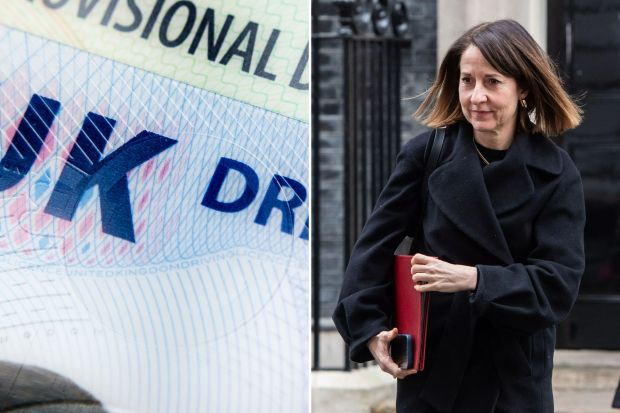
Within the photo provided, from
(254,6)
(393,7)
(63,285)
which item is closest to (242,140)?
(254,6)

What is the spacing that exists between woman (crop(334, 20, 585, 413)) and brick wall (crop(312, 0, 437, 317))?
490 centimetres

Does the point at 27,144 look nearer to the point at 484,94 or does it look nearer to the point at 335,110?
the point at 484,94

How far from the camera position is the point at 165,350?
3.86 m

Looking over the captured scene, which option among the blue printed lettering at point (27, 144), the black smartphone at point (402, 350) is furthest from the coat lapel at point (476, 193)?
the blue printed lettering at point (27, 144)

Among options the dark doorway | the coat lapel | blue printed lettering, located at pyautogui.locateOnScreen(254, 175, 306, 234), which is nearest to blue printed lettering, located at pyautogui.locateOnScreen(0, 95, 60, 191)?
blue printed lettering, located at pyautogui.locateOnScreen(254, 175, 306, 234)

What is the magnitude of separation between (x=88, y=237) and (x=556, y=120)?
44.8 inches

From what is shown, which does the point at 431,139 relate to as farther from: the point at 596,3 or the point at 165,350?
the point at 596,3

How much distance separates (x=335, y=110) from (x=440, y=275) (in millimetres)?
5234

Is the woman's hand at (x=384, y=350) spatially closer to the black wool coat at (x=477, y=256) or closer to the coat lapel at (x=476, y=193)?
the black wool coat at (x=477, y=256)

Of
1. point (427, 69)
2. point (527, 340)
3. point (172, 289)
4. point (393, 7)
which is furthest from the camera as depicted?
point (427, 69)

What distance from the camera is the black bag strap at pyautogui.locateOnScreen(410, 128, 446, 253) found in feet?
12.1

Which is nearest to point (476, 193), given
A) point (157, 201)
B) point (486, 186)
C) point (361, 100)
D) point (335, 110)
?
point (486, 186)

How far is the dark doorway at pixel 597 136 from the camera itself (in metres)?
8.00

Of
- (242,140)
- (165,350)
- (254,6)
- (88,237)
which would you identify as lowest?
(165,350)
